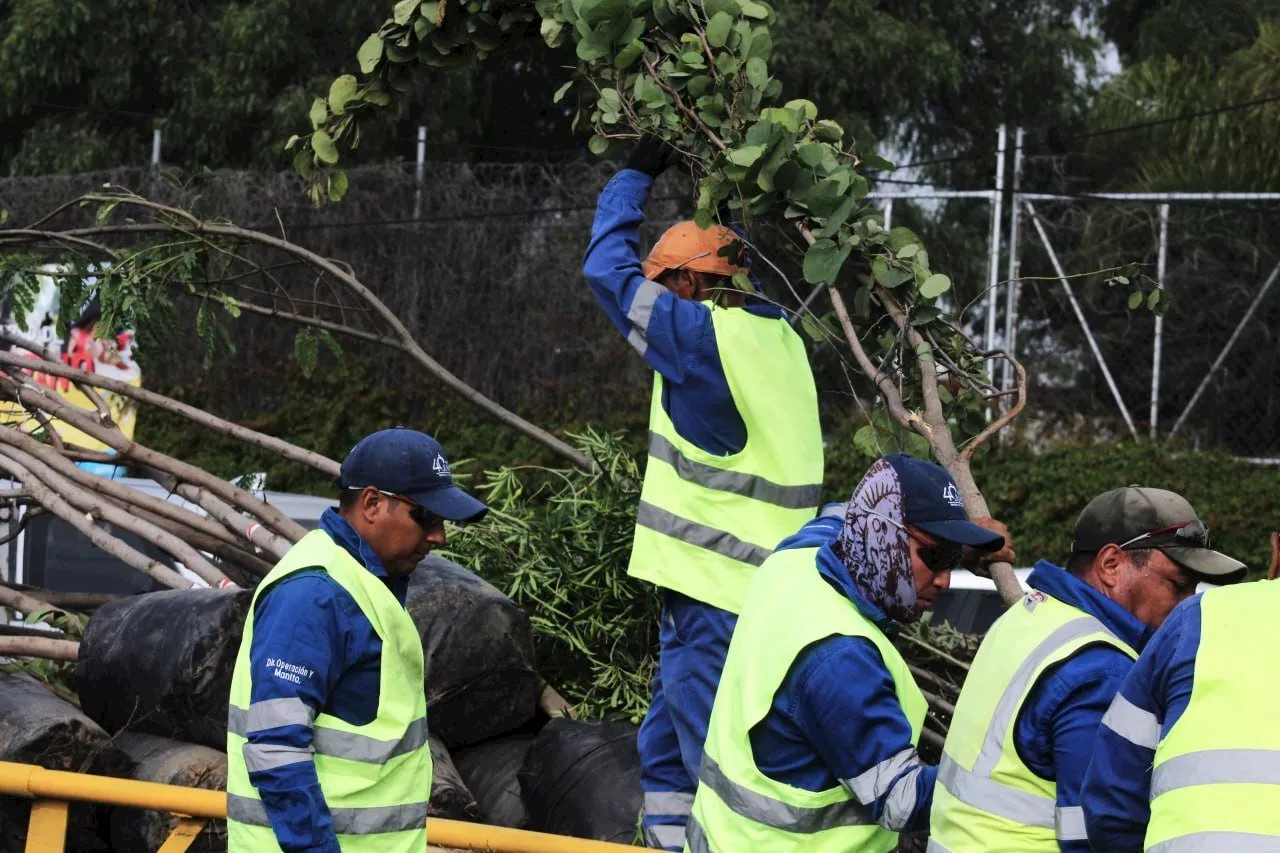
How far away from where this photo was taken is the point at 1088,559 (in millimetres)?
2936

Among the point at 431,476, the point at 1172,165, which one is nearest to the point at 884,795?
the point at 431,476

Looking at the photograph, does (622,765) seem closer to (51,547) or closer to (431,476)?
(431,476)

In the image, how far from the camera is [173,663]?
187 inches

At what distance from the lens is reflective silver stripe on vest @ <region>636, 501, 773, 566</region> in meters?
4.14

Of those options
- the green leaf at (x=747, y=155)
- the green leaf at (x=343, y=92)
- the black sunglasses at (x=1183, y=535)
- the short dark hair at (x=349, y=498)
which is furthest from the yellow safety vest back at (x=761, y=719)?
the green leaf at (x=343, y=92)

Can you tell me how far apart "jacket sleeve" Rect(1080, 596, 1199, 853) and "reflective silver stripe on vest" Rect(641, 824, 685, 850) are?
1.82 meters

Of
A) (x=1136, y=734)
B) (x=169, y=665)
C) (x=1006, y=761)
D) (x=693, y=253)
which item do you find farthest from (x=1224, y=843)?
(x=169, y=665)

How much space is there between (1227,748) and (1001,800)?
52 cm

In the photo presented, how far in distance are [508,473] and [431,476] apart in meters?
2.42

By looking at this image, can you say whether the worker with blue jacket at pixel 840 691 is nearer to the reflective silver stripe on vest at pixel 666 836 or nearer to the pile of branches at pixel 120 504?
the reflective silver stripe on vest at pixel 666 836

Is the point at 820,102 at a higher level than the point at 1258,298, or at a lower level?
higher

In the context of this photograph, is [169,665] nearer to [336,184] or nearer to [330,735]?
[336,184]

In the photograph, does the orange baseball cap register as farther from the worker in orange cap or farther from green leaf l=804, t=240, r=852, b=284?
green leaf l=804, t=240, r=852, b=284

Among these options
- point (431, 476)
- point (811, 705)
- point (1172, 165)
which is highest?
point (1172, 165)
